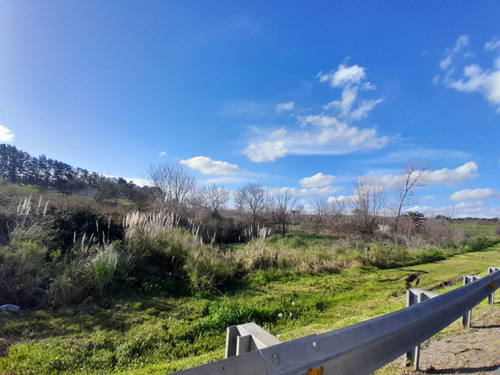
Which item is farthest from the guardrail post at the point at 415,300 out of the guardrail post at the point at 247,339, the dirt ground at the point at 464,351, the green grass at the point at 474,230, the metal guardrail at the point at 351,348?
the green grass at the point at 474,230

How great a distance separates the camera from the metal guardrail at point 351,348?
1033 millimetres

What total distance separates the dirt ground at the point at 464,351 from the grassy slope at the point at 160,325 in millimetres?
1466

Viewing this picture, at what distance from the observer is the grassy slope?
3094 mm

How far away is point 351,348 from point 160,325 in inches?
146

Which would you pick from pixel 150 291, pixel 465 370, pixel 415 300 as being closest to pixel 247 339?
pixel 465 370

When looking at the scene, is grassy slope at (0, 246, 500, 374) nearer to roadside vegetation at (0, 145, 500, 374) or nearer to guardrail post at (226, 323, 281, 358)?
roadside vegetation at (0, 145, 500, 374)

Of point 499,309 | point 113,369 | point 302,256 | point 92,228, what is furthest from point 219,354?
point 92,228

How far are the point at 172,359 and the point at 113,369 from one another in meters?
0.70

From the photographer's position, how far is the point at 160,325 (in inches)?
162

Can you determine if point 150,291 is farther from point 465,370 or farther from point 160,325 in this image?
point 465,370

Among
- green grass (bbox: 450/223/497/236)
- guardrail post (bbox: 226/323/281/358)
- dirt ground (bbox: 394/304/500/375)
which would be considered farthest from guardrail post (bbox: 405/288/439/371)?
green grass (bbox: 450/223/497/236)

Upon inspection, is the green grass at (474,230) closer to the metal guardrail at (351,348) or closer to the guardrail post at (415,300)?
the guardrail post at (415,300)

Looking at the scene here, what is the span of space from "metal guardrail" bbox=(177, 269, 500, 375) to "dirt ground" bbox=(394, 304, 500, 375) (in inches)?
15.5

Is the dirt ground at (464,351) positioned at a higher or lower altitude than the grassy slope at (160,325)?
higher
